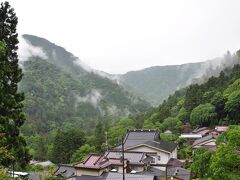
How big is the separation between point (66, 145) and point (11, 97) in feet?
130

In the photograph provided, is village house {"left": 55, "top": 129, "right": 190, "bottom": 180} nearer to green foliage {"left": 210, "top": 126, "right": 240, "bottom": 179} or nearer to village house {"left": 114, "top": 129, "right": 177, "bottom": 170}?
village house {"left": 114, "top": 129, "right": 177, "bottom": 170}

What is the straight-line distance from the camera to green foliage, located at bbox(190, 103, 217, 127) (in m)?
61.2

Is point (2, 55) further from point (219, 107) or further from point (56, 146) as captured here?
point (219, 107)

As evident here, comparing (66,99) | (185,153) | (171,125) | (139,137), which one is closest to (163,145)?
(139,137)

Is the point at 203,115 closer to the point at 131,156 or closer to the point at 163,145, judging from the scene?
the point at 163,145

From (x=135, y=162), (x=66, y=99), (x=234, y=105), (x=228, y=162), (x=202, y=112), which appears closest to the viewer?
(x=228, y=162)

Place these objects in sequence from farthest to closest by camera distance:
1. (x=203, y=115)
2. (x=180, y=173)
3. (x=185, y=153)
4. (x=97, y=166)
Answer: (x=203, y=115) → (x=185, y=153) → (x=97, y=166) → (x=180, y=173)

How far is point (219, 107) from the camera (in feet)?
202

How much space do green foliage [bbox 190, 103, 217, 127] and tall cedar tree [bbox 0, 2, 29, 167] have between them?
149 feet

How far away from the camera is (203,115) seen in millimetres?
62562

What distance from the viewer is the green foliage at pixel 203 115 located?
6122 cm

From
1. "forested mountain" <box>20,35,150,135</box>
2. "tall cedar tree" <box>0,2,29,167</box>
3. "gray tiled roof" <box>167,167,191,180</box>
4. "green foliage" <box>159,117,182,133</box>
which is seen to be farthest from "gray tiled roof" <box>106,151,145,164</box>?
"forested mountain" <box>20,35,150,135</box>

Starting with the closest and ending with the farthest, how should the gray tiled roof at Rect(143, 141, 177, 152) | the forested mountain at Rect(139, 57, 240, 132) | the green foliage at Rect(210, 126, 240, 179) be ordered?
the green foliage at Rect(210, 126, 240, 179) → the gray tiled roof at Rect(143, 141, 177, 152) → the forested mountain at Rect(139, 57, 240, 132)

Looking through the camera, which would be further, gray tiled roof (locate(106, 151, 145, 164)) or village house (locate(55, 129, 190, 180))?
gray tiled roof (locate(106, 151, 145, 164))
